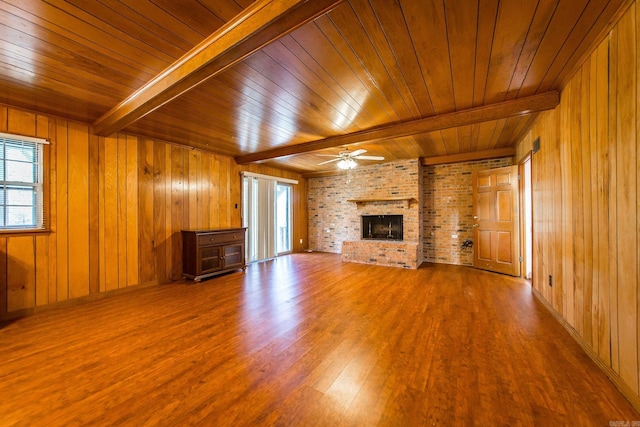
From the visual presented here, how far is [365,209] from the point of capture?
21.6 ft

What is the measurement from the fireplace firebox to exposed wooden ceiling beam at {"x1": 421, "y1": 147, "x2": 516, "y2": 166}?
1502 millimetres

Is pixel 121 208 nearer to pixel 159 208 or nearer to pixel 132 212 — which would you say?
pixel 132 212

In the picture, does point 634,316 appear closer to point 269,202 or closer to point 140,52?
point 140,52

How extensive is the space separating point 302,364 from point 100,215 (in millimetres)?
3770

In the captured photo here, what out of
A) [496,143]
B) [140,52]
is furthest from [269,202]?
[496,143]

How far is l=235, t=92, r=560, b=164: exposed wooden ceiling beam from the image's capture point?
2760 mm

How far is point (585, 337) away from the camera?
7.06ft

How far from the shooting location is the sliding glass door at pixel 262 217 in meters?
6.12

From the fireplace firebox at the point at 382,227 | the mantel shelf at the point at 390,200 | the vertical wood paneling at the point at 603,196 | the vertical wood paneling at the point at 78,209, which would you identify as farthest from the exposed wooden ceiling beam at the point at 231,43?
the fireplace firebox at the point at 382,227

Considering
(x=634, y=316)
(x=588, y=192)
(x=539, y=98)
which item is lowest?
(x=634, y=316)

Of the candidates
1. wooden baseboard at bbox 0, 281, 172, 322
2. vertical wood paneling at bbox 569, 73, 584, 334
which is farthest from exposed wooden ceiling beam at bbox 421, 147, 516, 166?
wooden baseboard at bbox 0, 281, 172, 322

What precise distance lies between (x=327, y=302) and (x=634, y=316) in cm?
265

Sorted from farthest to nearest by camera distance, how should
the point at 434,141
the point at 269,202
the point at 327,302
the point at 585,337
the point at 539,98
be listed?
the point at 269,202 < the point at 434,141 < the point at 327,302 < the point at 539,98 < the point at 585,337

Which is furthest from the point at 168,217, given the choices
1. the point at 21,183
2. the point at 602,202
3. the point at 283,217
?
the point at 602,202
